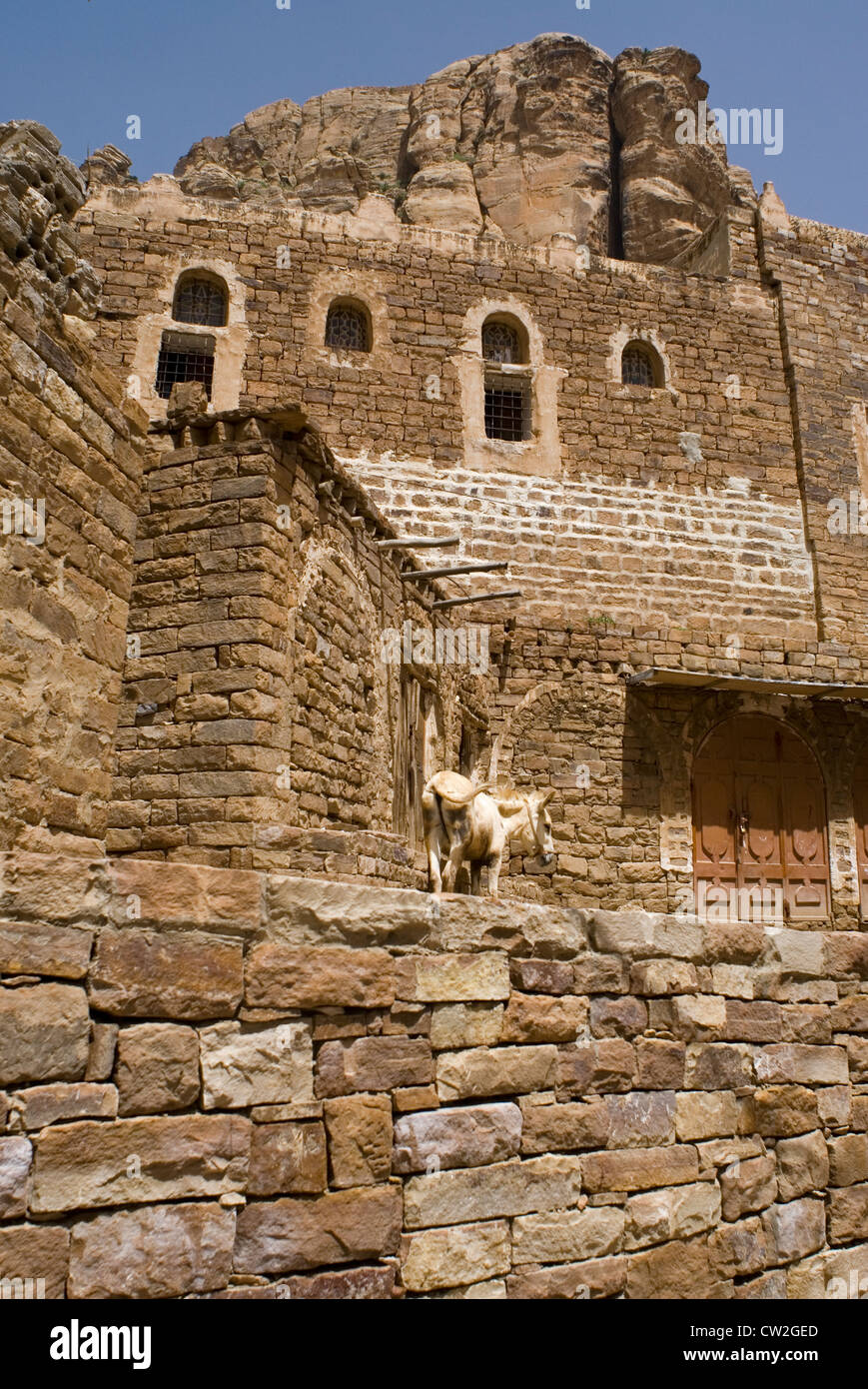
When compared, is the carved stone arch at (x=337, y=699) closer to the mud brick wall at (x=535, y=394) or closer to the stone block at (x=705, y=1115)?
the stone block at (x=705, y=1115)

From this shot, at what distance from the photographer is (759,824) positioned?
13.2 m

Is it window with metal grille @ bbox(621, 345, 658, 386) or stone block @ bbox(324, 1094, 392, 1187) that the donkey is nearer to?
stone block @ bbox(324, 1094, 392, 1187)

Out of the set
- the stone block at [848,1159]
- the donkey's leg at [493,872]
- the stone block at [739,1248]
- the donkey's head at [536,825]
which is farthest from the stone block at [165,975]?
the donkey's head at [536,825]

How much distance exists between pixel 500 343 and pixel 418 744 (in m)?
8.53

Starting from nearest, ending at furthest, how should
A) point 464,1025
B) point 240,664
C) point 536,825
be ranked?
1. point 464,1025
2. point 240,664
3. point 536,825

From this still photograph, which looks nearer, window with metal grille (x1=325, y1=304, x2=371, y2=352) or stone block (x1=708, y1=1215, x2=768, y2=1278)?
stone block (x1=708, y1=1215, x2=768, y2=1278)

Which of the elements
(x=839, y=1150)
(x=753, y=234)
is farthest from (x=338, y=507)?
(x=753, y=234)

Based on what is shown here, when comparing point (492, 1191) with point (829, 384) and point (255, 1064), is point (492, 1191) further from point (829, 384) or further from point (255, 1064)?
point (829, 384)

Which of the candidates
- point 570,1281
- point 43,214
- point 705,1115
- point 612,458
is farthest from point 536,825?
point 612,458

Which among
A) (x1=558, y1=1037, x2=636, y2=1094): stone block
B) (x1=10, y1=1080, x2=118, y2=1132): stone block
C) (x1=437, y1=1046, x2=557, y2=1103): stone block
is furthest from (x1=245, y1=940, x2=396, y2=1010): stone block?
(x1=558, y1=1037, x2=636, y2=1094): stone block

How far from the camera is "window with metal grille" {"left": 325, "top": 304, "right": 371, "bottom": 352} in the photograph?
1522 cm

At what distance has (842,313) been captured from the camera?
17.3m

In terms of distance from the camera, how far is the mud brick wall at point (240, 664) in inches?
246
